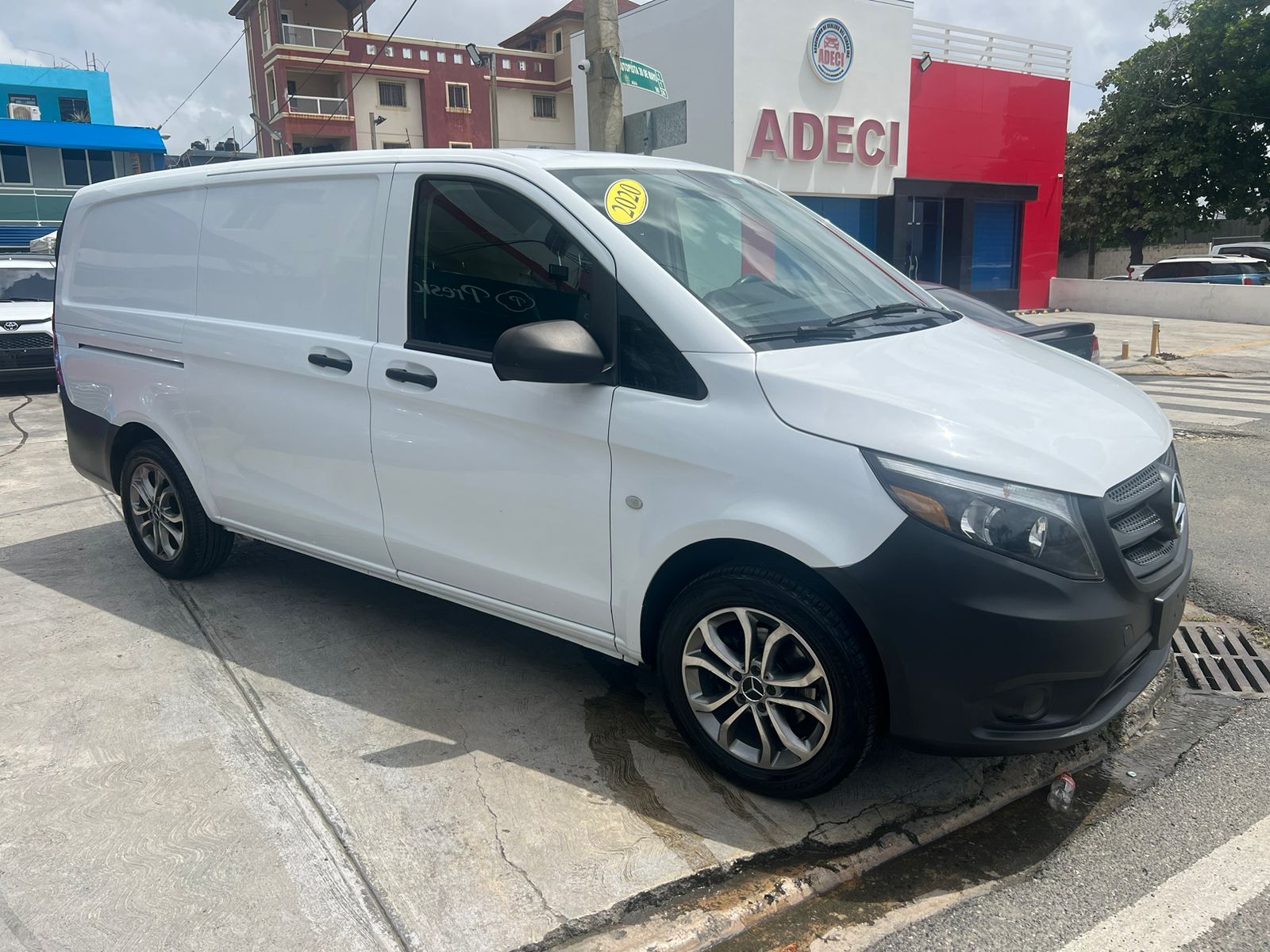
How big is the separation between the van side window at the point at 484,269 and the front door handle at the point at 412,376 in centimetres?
10

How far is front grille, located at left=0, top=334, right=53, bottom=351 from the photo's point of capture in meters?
12.5

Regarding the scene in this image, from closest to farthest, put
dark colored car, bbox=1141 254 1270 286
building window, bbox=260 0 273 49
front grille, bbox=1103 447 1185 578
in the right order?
front grille, bbox=1103 447 1185 578 → dark colored car, bbox=1141 254 1270 286 → building window, bbox=260 0 273 49

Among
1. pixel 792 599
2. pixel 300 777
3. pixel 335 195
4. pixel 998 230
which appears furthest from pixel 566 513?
pixel 998 230

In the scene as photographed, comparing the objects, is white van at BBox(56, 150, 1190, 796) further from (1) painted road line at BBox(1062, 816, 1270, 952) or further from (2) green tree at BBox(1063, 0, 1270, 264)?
(2) green tree at BBox(1063, 0, 1270, 264)

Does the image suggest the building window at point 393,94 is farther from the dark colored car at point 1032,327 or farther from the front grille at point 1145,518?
the front grille at point 1145,518

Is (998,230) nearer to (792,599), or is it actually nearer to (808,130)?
(808,130)

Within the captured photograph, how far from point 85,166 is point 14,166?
82.8 inches

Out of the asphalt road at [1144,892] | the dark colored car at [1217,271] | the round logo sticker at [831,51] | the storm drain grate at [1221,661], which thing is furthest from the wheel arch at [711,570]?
the dark colored car at [1217,271]

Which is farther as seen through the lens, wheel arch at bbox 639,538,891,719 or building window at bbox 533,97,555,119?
building window at bbox 533,97,555,119

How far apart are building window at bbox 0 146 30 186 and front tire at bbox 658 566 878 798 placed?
3688 centimetres

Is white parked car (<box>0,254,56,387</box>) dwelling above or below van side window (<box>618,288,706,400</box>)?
below

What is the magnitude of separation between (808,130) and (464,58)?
3099 cm

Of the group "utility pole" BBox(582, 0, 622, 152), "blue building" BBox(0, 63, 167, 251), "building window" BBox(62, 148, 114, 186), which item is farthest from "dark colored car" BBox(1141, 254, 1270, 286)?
"building window" BBox(62, 148, 114, 186)

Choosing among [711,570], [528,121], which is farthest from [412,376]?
[528,121]
